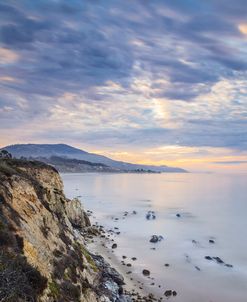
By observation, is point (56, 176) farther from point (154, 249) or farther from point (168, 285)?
point (154, 249)

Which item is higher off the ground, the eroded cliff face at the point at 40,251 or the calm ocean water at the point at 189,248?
the eroded cliff face at the point at 40,251

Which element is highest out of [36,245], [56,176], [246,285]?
[56,176]

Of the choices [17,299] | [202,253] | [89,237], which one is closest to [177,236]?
[202,253]

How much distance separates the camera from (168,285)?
1576 inches

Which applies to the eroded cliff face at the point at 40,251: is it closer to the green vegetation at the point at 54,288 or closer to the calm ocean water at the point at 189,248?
the green vegetation at the point at 54,288

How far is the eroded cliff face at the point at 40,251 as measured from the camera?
18.3 metres

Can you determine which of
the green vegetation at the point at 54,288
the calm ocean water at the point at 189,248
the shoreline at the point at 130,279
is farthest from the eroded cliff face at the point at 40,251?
the calm ocean water at the point at 189,248

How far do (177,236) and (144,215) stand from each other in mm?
26584

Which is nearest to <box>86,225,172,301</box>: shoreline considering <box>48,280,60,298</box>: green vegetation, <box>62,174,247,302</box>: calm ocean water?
<box>62,174,247,302</box>: calm ocean water

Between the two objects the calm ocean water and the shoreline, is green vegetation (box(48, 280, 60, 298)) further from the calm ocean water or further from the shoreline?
the calm ocean water

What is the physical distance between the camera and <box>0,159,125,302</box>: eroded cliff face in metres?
18.3

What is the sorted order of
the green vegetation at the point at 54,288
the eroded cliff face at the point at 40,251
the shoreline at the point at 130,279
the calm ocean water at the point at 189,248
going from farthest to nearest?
the calm ocean water at the point at 189,248 → the shoreline at the point at 130,279 → the green vegetation at the point at 54,288 → the eroded cliff face at the point at 40,251

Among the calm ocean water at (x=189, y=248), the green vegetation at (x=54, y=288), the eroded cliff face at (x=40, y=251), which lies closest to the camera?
the eroded cliff face at (x=40, y=251)

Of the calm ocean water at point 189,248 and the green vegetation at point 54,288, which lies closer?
the green vegetation at point 54,288
